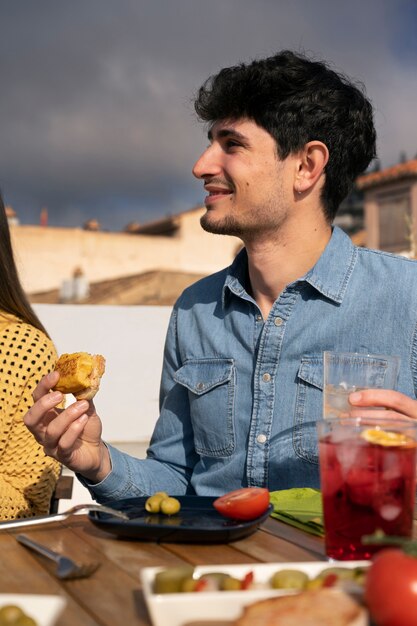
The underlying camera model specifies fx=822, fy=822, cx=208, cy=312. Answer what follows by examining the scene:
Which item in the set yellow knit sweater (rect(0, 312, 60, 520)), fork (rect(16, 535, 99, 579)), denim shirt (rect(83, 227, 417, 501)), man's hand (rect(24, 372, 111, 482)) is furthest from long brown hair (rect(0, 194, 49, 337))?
fork (rect(16, 535, 99, 579))

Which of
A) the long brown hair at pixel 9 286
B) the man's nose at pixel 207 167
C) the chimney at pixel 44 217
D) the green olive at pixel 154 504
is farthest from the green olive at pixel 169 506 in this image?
the chimney at pixel 44 217

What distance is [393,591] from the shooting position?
0.85 metres

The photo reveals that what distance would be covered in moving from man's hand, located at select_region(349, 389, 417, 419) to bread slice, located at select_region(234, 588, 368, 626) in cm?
60

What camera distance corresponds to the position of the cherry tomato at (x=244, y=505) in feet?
4.74

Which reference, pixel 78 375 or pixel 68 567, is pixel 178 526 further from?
pixel 78 375

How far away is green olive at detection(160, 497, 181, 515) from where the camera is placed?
1515 mm

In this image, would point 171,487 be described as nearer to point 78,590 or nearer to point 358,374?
point 358,374

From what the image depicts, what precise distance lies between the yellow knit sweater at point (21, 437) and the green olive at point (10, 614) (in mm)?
1437

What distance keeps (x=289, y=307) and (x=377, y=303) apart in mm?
234

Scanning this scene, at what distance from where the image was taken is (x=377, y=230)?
94.9 feet

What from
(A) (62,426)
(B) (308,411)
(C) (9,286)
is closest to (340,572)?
(A) (62,426)

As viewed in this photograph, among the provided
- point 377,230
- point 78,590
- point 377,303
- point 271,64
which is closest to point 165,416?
point 377,303

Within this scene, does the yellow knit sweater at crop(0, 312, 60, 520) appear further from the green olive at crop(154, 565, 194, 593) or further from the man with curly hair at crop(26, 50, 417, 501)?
the green olive at crop(154, 565, 194, 593)

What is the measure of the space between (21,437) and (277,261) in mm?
903
